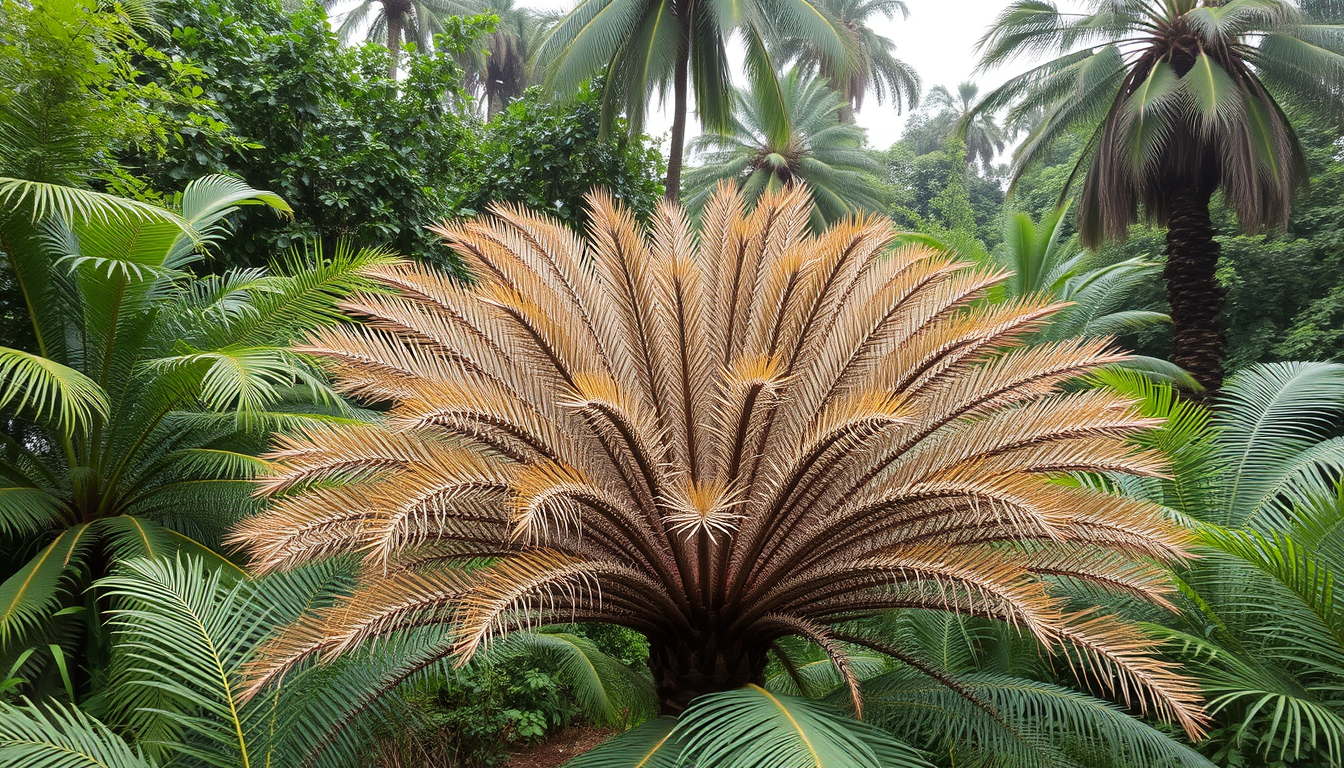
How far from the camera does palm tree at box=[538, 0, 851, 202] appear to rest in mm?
9773

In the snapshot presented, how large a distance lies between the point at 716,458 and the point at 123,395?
3.23 m

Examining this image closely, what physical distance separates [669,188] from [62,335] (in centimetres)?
718

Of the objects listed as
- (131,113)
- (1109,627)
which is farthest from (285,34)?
(1109,627)

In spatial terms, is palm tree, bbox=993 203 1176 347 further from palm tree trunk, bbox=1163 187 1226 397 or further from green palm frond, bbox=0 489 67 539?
green palm frond, bbox=0 489 67 539

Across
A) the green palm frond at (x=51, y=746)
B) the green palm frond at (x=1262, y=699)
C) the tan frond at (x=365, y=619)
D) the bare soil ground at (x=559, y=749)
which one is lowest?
the bare soil ground at (x=559, y=749)

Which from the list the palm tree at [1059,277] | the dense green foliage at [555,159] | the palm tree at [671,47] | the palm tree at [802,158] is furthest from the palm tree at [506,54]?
the palm tree at [1059,277]

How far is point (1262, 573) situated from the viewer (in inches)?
128

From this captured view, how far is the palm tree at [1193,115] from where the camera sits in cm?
966

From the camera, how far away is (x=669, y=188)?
32.1 ft

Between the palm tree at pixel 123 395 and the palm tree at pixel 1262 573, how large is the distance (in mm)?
4291

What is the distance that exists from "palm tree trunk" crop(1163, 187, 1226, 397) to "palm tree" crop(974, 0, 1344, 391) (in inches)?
0.6

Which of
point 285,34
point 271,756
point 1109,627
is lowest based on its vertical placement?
point 271,756

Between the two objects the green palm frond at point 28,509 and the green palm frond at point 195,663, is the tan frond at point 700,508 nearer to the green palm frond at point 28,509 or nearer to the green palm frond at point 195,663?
the green palm frond at point 195,663

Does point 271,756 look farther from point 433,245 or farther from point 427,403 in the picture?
point 433,245
